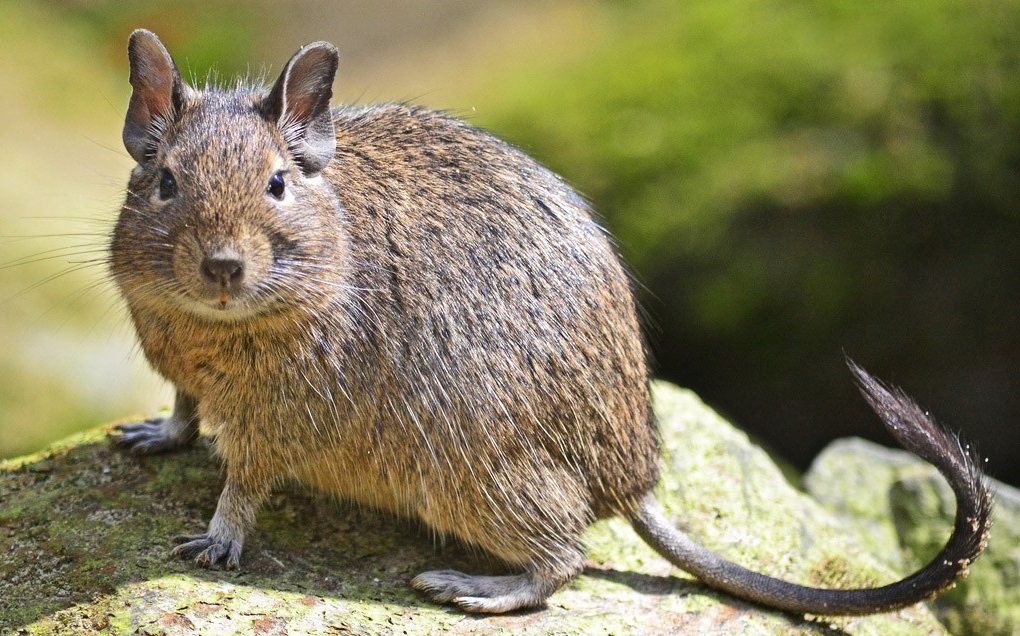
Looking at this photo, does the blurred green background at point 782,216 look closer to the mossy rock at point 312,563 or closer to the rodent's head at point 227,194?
the mossy rock at point 312,563

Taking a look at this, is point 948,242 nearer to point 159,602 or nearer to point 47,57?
point 159,602

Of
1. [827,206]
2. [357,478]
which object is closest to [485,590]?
[357,478]

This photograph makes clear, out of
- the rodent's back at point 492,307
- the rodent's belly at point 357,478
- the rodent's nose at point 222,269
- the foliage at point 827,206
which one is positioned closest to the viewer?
the rodent's nose at point 222,269

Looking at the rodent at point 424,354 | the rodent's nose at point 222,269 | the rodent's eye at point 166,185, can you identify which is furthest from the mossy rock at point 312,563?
the rodent's eye at point 166,185

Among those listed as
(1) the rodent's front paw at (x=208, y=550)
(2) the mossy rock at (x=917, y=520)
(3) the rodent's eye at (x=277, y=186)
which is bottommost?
(2) the mossy rock at (x=917, y=520)

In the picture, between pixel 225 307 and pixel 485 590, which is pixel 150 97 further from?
pixel 485 590

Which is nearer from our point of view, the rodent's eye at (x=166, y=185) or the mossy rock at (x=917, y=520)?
the rodent's eye at (x=166, y=185)

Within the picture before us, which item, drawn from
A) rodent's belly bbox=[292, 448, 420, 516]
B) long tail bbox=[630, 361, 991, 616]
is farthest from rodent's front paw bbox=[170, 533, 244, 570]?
long tail bbox=[630, 361, 991, 616]
